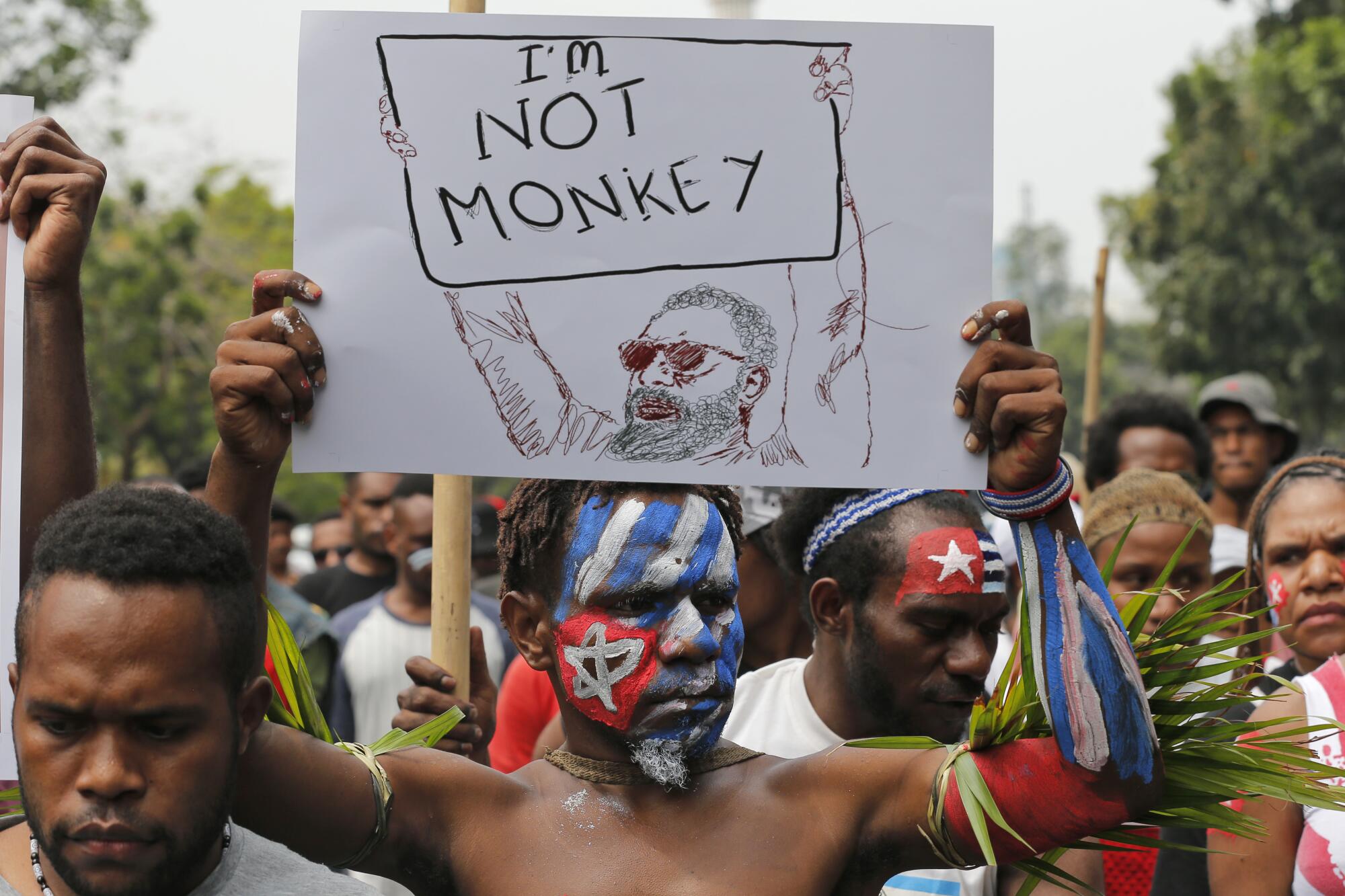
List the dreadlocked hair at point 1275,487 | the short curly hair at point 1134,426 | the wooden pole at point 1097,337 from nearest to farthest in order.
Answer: the dreadlocked hair at point 1275,487
the short curly hair at point 1134,426
the wooden pole at point 1097,337

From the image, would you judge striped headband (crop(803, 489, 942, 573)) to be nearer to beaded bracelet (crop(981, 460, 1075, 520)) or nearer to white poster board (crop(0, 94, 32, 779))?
beaded bracelet (crop(981, 460, 1075, 520))

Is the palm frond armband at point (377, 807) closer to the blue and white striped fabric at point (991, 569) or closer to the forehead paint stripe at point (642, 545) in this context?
the forehead paint stripe at point (642, 545)

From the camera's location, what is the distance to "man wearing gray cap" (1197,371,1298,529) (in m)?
6.64

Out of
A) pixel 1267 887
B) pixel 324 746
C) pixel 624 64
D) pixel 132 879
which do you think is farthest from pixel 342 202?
pixel 1267 887

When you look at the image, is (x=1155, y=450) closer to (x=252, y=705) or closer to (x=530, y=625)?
(x=530, y=625)

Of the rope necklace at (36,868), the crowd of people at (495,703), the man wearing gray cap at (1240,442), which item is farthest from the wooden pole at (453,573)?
the man wearing gray cap at (1240,442)

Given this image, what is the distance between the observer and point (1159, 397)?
638cm

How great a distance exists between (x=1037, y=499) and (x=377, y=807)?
1190 mm

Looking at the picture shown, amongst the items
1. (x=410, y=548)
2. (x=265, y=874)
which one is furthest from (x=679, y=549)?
(x=410, y=548)

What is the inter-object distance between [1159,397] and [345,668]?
3.53 metres

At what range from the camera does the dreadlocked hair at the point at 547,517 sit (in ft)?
8.75

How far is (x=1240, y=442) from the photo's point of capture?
6.78 meters

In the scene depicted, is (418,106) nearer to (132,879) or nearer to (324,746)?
(324,746)

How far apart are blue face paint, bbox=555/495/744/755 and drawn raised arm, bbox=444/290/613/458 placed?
7.3 inches
